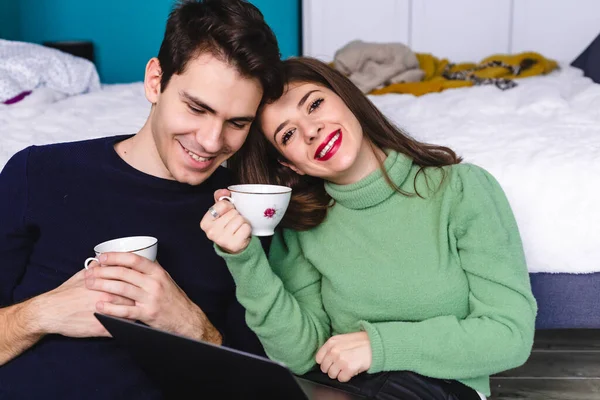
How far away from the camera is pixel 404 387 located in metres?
1.03

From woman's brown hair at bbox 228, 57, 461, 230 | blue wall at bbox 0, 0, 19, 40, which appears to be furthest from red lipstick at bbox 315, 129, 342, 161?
blue wall at bbox 0, 0, 19, 40

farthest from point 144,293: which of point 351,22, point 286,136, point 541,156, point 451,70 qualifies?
point 351,22

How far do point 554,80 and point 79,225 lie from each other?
2168 millimetres

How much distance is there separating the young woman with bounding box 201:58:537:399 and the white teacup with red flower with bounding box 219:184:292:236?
20mm

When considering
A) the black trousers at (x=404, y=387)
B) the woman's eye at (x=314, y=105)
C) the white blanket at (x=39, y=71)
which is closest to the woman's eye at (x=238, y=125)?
the woman's eye at (x=314, y=105)

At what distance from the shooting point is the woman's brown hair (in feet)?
3.99

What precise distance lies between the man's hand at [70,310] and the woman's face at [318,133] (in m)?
0.43

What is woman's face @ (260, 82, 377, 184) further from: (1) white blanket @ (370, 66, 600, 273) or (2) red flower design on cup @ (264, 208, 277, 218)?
(1) white blanket @ (370, 66, 600, 273)

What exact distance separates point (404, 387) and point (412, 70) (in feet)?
6.83

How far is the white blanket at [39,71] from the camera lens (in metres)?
2.33

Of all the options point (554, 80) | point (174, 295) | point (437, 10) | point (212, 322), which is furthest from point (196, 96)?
point (437, 10)

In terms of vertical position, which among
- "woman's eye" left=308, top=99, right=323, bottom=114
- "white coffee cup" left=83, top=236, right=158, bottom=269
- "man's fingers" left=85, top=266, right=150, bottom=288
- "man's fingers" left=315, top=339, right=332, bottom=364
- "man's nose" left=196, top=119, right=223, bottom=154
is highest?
"woman's eye" left=308, top=99, right=323, bottom=114

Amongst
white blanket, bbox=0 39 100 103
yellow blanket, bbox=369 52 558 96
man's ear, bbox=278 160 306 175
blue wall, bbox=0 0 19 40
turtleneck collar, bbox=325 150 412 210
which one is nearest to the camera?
turtleneck collar, bbox=325 150 412 210

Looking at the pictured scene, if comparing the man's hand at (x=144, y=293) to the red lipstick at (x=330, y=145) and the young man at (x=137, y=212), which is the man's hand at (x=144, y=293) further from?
the red lipstick at (x=330, y=145)
